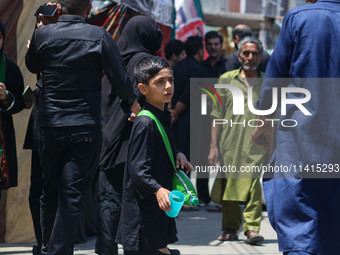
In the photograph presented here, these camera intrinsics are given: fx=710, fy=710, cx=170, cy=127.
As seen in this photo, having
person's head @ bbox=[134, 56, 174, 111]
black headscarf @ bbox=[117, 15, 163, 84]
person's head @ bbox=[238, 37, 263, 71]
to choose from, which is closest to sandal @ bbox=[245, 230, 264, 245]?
person's head @ bbox=[238, 37, 263, 71]

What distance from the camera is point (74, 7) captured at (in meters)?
4.74

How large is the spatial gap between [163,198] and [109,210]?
1.34m

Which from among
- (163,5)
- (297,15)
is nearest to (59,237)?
(297,15)

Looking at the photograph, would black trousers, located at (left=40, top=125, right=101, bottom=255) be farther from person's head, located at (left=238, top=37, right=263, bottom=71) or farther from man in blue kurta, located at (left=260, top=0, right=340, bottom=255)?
person's head, located at (left=238, top=37, right=263, bottom=71)

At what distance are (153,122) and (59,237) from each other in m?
1.04

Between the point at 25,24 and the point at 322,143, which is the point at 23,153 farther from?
the point at 322,143

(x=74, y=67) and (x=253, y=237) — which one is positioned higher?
(x=74, y=67)

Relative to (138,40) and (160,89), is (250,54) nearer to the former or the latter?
(138,40)

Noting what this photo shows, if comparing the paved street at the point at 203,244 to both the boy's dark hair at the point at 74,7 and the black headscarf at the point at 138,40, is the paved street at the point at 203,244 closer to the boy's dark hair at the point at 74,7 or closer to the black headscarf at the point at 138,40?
the black headscarf at the point at 138,40

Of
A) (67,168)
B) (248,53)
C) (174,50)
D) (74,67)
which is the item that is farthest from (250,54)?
(174,50)

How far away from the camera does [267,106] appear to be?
12.7 ft

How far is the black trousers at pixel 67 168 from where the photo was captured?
4.66 metres

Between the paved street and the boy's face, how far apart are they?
1.36 meters

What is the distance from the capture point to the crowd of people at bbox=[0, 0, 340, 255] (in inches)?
141
